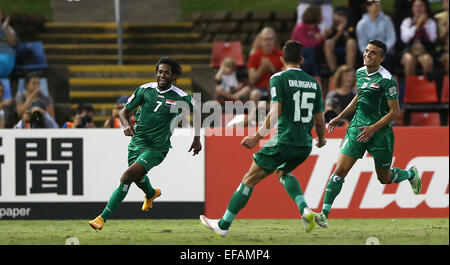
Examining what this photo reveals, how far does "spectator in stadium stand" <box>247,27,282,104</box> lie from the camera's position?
13734mm

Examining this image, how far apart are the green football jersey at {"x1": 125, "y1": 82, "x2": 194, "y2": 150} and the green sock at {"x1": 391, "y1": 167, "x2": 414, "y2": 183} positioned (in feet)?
8.28

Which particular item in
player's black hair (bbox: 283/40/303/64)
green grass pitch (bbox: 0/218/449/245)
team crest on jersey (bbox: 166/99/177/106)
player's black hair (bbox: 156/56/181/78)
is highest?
player's black hair (bbox: 283/40/303/64)

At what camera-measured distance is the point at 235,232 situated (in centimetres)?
1055

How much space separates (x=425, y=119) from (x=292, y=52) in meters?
7.27

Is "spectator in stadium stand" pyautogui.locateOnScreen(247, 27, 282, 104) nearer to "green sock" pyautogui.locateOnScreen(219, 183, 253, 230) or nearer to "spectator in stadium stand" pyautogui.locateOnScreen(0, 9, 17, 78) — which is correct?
"spectator in stadium stand" pyautogui.locateOnScreen(0, 9, 17, 78)

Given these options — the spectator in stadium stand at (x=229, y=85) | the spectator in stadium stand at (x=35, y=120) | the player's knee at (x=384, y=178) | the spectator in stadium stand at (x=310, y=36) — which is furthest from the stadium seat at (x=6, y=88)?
the player's knee at (x=384, y=178)

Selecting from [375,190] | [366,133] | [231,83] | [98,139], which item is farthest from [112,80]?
[366,133]

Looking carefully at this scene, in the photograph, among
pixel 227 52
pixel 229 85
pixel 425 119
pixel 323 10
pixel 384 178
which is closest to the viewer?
pixel 384 178

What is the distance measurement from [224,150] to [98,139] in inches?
75.0

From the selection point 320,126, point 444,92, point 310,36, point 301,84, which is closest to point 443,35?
point 444,92

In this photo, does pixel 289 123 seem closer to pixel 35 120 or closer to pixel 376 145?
pixel 376 145

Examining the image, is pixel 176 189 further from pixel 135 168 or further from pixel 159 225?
pixel 135 168

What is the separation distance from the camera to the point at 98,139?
12.1m

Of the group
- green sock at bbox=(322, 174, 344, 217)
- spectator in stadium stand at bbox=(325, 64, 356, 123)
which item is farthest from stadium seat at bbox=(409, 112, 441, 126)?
green sock at bbox=(322, 174, 344, 217)
